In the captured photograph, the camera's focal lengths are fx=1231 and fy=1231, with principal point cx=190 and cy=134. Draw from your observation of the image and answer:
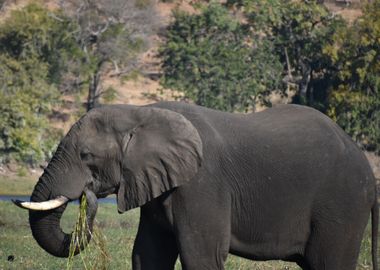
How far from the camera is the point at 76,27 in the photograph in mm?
54406

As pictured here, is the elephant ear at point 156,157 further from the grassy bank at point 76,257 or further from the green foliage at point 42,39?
the green foliage at point 42,39

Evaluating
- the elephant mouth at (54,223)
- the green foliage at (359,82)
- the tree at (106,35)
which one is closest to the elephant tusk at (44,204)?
the elephant mouth at (54,223)

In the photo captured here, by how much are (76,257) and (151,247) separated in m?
3.74

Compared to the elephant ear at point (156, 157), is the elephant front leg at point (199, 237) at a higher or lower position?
lower

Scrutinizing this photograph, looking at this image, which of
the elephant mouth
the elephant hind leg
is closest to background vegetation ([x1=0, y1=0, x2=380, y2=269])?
the elephant hind leg

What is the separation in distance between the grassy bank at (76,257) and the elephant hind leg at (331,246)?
1.75 m

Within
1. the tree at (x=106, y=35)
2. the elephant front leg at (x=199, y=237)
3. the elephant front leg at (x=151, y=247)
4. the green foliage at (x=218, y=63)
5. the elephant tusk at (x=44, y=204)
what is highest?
the elephant tusk at (x=44, y=204)

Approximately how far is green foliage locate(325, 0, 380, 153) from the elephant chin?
32.8m

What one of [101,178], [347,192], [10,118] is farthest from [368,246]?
[10,118]

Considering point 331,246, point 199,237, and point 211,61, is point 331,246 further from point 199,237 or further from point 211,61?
point 211,61

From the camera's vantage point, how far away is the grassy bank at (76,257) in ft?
43.8

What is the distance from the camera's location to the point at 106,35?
180ft

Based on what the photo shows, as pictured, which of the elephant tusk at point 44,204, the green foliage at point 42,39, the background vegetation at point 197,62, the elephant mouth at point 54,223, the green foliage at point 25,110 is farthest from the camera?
the green foliage at point 42,39

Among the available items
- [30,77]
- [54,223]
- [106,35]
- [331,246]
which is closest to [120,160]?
[54,223]
